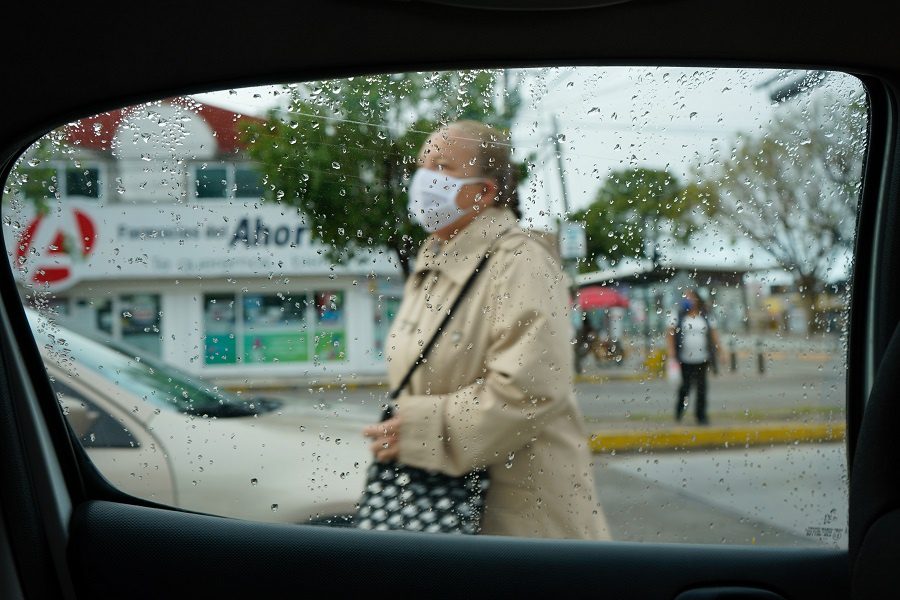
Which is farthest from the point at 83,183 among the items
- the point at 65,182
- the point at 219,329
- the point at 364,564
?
the point at 364,564

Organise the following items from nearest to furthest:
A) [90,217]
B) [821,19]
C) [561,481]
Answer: [821,19]
[90,217]
[561,481]

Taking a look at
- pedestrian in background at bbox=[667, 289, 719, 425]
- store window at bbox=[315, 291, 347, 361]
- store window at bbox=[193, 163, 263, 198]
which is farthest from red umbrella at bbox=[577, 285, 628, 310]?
store window at bbox=[193, 163, 263, 198]

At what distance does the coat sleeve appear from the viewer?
2.22m

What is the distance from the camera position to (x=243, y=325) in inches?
86.9

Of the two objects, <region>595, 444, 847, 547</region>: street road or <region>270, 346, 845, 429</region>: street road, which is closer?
<region>270, 346, 845, 429</region>: street road

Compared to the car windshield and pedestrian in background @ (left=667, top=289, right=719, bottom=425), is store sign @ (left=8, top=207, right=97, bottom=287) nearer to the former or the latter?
the car windshield

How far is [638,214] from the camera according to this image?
7.33ft

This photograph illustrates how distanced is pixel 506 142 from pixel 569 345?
48 centimetres

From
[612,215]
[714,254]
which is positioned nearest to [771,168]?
[714,254]

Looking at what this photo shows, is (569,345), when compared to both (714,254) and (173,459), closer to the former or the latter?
(714,254)

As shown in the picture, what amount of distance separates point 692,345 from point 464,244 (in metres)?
0.58

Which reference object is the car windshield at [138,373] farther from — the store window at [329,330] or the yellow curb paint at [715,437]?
the yellow curb paint at [715,437]

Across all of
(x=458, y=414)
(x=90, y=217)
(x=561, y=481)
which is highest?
(x=90, y=217)

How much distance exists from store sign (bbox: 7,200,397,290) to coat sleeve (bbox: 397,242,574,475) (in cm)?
30
